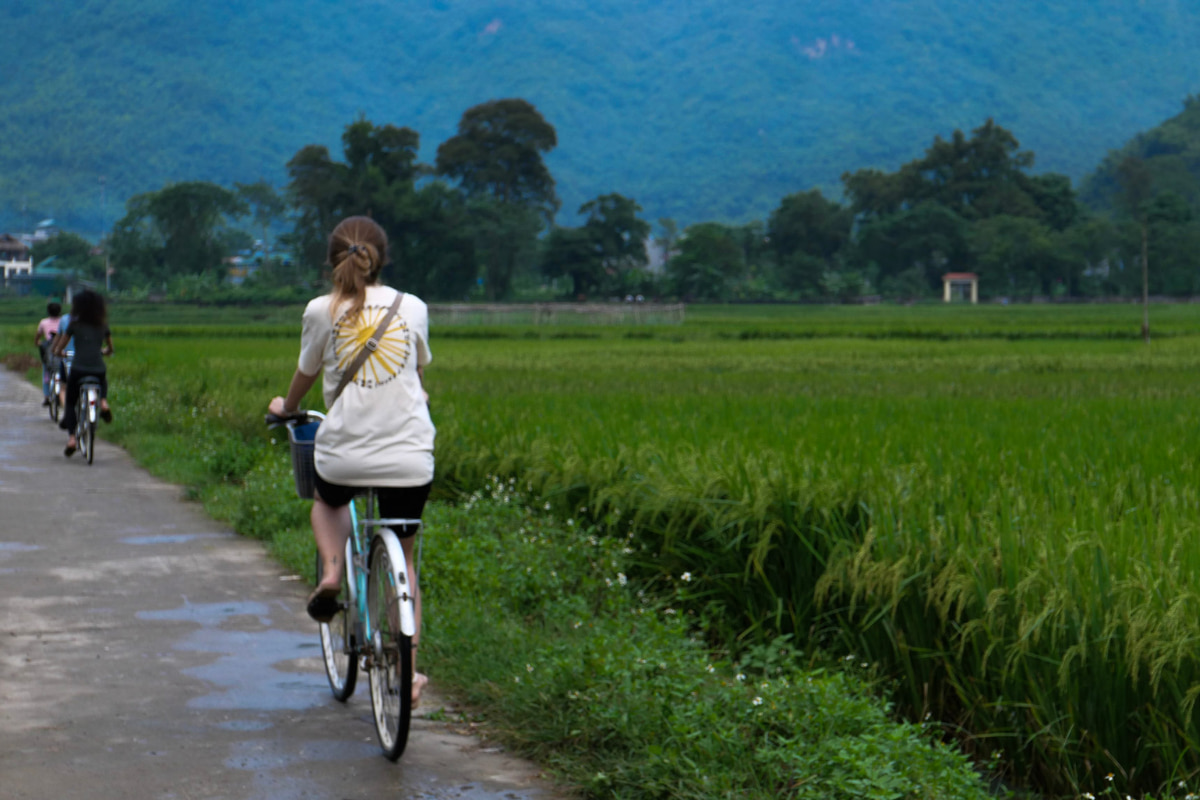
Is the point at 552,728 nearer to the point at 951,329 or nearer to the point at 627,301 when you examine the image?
the point at 951,329

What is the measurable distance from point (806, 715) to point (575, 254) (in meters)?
117

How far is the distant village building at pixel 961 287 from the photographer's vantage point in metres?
126

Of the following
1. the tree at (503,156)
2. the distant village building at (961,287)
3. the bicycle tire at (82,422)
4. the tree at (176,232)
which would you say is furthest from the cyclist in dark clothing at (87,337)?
the tree at (503,156)

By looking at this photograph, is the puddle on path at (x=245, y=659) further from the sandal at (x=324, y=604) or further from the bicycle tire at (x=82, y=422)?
the bicycle tire at (x=82, y=422)

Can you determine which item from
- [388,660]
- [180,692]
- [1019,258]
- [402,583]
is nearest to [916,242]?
[1019,258]

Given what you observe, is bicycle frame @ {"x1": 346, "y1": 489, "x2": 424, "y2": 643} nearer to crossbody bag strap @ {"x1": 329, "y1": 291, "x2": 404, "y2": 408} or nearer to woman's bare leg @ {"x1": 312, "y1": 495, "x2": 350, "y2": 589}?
woman's bare leg @ {"x1": 312, "y1": 495, "x2": 350, "y2": 589}

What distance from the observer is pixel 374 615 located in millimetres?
5488

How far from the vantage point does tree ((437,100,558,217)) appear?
484ft

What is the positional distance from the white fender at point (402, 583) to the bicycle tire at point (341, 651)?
25.7 inches

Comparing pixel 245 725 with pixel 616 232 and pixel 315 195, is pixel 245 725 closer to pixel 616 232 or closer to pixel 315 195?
pixel 616 232

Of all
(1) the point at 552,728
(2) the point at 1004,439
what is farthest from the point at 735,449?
(1) the point at 552,728

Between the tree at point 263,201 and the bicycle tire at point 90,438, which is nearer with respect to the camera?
the bicycle tire at point 90,438

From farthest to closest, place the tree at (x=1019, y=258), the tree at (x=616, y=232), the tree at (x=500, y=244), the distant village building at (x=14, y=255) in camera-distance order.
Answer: the distant village building at (x=14, y=255) → the tree at (x=616, y=232) → the tree at (x=500, y=244) → the tree at (x=1019, y=258)

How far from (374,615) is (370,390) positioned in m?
0.86
